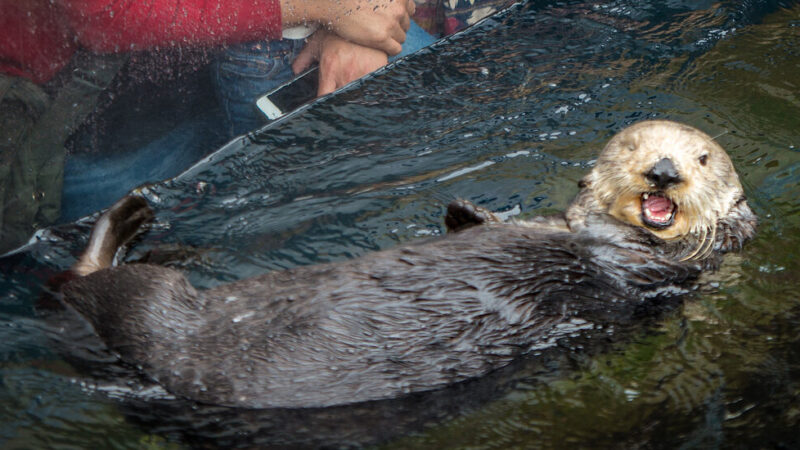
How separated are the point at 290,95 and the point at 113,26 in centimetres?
111

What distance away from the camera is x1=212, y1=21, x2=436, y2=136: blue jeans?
418 centimetres

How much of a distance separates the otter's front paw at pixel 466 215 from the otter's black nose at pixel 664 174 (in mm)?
674

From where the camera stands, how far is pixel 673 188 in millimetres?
2857

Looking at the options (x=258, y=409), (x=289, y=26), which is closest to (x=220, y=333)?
(x=258, y=409)

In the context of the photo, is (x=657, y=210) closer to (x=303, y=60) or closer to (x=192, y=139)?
(x=303, y=60)

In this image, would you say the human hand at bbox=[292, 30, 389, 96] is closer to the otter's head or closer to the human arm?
the human arm

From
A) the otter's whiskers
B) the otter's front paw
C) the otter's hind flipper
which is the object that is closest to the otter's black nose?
the otter's whiskers

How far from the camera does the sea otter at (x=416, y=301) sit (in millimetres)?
2238

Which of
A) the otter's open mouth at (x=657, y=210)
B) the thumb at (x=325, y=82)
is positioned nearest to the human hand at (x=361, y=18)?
the thumb at (x=325, y=82)

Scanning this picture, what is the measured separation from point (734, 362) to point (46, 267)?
2.95 meters

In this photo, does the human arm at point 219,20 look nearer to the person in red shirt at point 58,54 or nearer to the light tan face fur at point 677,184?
the person in red shirt at point 58,54

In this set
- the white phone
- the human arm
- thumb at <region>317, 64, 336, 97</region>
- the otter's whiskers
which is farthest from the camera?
thumb at <region>317, 64, 336, 97</region>

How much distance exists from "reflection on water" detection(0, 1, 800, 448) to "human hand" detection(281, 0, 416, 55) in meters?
0.23

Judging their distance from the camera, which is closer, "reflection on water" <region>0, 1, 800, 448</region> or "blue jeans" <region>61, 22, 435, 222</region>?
"reflection on water" <region>0, 1, 800, 448</region>
